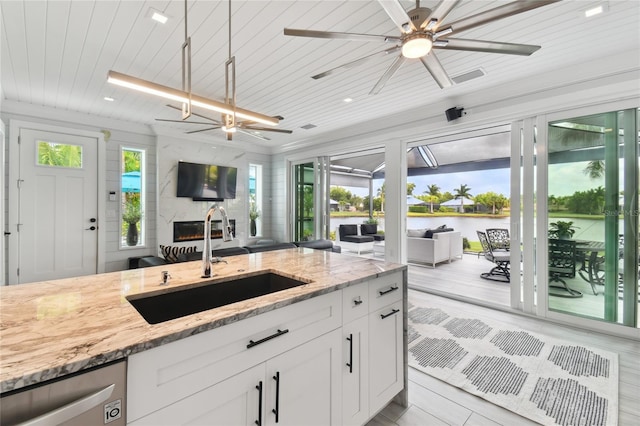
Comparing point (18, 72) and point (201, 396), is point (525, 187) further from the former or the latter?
point (18, 72)

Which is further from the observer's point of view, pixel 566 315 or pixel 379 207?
pixel 379 207

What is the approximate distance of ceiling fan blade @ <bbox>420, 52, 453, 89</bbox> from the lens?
2080 mm

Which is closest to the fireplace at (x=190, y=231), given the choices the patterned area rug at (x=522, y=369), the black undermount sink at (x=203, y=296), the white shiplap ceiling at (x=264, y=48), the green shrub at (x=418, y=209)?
the white shiplap ceiling at (x=264, y=48)

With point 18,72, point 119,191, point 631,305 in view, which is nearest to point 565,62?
point 631,305

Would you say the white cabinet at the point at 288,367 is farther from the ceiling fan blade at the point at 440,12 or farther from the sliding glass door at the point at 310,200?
the sliding glass door at the point at 310,200

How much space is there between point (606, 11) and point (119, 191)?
6755 millimetres

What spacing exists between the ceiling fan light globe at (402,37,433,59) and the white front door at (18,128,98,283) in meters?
5.37

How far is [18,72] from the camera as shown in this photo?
3260 millimetres

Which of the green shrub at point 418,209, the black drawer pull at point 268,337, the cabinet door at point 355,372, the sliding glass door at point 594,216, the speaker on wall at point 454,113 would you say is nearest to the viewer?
the black drawer pull at point 268,337

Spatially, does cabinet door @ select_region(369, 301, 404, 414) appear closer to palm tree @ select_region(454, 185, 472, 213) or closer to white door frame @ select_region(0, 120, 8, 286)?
white door frame @ select_region(0, 120, 8, 286)

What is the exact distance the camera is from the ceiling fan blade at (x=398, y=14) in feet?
4.93

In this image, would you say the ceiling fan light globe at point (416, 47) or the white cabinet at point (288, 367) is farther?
the ceiling fan light globe at point (416, 47)

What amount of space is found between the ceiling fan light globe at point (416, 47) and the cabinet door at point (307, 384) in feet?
6.09

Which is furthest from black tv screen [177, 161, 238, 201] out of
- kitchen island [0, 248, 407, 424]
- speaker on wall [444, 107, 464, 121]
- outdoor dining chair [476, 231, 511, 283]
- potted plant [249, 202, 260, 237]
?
outdoor dining chair [476, 231, 511, 283]
